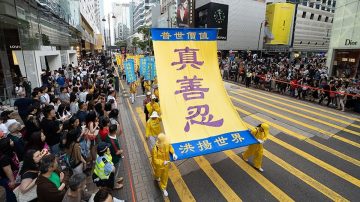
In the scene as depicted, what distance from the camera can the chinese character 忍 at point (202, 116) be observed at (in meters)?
6.12

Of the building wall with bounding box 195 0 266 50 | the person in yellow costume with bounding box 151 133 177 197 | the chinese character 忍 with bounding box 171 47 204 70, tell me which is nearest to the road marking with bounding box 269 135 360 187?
the chinese character 忍 with bounding box 171 47 204 70

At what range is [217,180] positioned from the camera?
610 cm

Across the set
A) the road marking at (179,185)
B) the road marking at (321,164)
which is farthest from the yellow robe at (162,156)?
the road marking at (321,164)

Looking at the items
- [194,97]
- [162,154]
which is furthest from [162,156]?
[194,97]

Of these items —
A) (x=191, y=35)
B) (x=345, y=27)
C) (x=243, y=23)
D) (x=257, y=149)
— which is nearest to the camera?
(x=257, y=149)

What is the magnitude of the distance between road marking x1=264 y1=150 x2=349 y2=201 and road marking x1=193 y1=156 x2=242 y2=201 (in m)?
2.10

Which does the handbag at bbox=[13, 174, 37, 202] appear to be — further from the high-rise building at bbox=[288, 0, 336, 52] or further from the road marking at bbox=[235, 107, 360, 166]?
the high-rise building at bbox=[288, 0, 336, 52]

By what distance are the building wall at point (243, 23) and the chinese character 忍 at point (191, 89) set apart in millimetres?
46279

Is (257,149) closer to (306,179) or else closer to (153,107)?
(306,179)

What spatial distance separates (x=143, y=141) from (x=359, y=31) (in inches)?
789

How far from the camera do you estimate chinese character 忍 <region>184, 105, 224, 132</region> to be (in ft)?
20.1

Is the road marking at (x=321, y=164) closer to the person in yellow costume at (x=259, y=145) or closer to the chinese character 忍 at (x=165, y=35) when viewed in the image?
the person in yellow costume at (x=259, y=145)

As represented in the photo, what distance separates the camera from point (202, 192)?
18.4ft

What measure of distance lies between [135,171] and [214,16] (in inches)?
A: 1851
